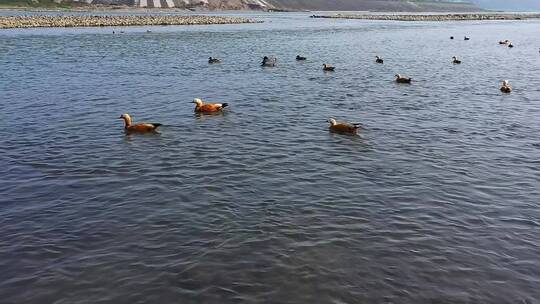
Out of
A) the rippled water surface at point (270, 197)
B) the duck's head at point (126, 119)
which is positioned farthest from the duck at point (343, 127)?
the duck's head at point (126, 119)

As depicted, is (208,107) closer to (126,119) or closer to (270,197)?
(126,119)

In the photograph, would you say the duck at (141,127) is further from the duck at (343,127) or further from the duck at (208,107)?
the duck at (343,127)

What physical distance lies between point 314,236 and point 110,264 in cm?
565

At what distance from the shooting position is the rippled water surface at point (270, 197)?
11.6 m

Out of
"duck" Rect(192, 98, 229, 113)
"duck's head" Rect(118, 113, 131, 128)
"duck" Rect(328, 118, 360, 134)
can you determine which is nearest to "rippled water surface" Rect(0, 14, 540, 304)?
"duck" Rect(328, 118, 360, 134)

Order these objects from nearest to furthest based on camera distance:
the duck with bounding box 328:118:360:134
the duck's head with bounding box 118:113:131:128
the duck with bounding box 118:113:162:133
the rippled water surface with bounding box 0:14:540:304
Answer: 1. the rippled water surface with bounding box 0:14:540:304
2. the duck with bounding box 328:118:360:134
3. the duck with bounding box 118:113:162:133
4. the duck's head with bounding box 118:113:131:128

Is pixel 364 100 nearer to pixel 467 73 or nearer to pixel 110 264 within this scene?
pixel 467 73

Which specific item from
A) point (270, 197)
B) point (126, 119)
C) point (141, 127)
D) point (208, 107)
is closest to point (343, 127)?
point (208, 107)

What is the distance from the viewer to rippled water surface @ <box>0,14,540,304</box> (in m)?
11.6

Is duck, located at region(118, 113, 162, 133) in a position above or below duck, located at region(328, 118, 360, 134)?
below

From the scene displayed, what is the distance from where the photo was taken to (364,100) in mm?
32031

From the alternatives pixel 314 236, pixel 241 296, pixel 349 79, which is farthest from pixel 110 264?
pixel 349 79

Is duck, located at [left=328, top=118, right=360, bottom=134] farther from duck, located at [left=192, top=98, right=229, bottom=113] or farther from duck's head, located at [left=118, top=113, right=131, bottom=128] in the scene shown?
duck's head, located at [left=118, top=113, right=131, bottom=128]

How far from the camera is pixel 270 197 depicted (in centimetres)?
1638
